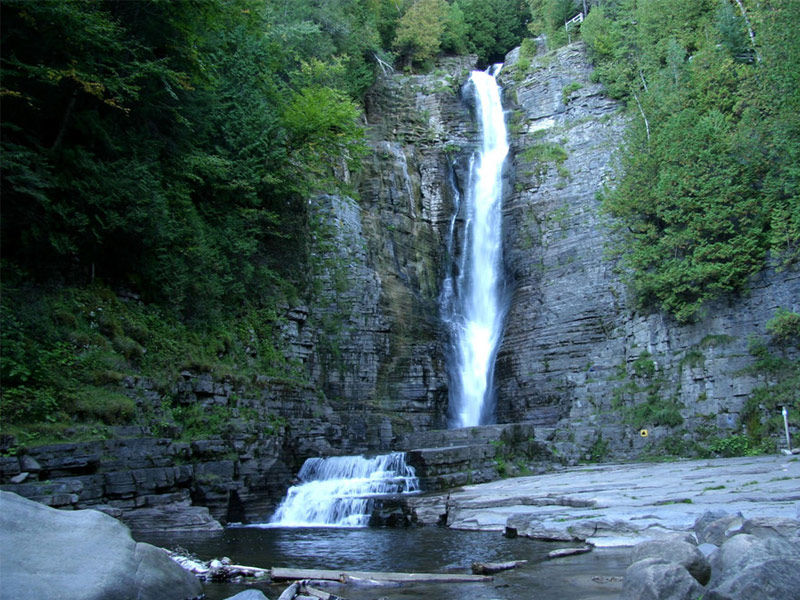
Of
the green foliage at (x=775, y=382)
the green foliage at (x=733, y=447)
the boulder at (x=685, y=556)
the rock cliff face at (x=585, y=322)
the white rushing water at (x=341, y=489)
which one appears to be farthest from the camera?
the rock cliff face at (x=585, y=322)

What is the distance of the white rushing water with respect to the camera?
1245 cm

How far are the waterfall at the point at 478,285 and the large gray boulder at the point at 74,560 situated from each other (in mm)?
17466

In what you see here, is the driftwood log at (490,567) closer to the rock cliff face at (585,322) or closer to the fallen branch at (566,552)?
the fallen branch at (566,552)

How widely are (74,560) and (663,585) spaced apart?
4.14 metres

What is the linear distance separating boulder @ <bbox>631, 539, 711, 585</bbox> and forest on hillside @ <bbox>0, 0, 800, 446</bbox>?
402 inches

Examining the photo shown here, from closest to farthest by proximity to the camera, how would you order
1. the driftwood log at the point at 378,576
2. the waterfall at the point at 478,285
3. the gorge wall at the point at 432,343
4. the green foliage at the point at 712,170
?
the driftwood log at the point at 378,576 < the gorge wall at the point at 432,343 < the green foliage at the point at 712,170 < the waterfall at the point at 478,285

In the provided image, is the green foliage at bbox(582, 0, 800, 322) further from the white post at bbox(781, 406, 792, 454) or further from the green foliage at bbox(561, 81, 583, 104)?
the green foliage at bbox(561, 81, 583, 104)

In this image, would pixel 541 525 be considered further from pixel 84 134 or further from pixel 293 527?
pixel 84 134

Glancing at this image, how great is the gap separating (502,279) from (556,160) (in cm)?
580

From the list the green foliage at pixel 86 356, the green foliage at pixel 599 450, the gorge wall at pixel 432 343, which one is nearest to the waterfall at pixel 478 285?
the gorge wall at pixel 432 343

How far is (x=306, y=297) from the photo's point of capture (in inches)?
837

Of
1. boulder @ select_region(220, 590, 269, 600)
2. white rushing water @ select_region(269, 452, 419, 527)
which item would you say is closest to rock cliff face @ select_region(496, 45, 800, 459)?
white rushing water @ select_region(269, 452, 419, 527)

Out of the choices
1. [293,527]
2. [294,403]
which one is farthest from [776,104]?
[293,527]

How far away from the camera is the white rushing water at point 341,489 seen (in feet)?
40.9
